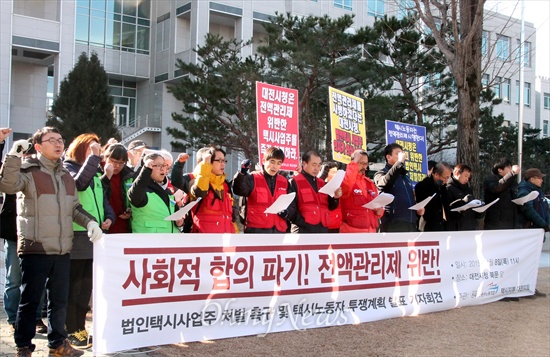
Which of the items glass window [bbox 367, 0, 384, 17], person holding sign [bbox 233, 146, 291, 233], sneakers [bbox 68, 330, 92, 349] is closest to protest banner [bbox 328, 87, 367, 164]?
person holding sign [bbox 233, 146, 291, 233]

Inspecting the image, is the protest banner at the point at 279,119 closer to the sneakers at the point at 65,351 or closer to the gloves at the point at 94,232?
the gloves at the point at 94,232

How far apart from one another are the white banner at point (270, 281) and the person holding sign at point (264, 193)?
2.11ft

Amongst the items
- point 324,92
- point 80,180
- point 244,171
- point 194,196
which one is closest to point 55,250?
point 80,180

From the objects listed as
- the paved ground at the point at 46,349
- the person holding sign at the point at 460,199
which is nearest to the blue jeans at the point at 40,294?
the paved ground at the point at 46,349

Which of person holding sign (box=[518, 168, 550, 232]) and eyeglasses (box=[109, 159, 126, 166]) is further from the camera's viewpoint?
person holding sign (box=[518, 168, 550, 232])

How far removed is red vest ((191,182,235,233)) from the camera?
6.21 m

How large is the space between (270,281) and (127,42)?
35259 mm

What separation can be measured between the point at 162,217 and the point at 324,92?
1583cm

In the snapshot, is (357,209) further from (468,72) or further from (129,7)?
(129,7)

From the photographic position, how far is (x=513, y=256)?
349 inches

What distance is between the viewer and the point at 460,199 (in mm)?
8680

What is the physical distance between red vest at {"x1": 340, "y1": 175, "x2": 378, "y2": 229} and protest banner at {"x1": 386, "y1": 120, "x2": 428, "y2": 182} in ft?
10.2

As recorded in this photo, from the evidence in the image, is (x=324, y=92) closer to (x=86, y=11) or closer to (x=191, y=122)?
(x=191, y=122)

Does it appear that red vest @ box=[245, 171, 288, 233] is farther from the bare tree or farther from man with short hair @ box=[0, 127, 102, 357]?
the bare tree
